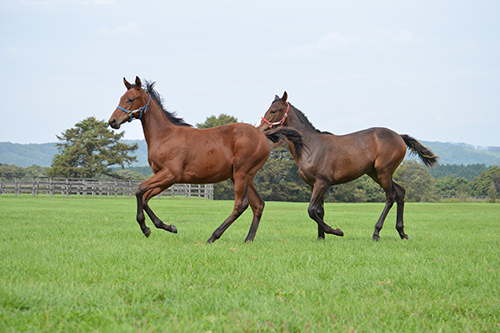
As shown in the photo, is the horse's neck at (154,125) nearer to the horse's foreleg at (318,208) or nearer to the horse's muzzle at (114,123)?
the horse's muzzle at (114,123)

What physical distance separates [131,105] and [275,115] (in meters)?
2.65

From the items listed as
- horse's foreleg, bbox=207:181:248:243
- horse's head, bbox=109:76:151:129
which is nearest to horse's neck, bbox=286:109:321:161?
horse's foreleg, bbox=207:181:248:243

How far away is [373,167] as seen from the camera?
8977 millimetres

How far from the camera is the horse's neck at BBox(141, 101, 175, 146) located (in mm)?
8180

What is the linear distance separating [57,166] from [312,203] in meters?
51.8

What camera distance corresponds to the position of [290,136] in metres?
8.74

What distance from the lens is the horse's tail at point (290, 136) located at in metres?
8.68

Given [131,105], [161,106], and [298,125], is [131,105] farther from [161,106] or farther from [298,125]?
[298,125]

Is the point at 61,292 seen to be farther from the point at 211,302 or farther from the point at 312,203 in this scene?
the point at 312,203

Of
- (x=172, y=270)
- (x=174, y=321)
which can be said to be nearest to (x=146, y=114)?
(x=172, y=270)

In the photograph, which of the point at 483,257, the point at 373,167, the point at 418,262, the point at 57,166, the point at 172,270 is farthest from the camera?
the point at 57,166

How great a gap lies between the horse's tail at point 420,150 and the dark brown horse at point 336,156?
472 millimetres

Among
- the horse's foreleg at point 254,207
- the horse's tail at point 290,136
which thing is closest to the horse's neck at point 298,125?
the horse's tail at point 290,136

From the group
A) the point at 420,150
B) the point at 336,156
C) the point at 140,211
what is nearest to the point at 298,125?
the point at 336,156
